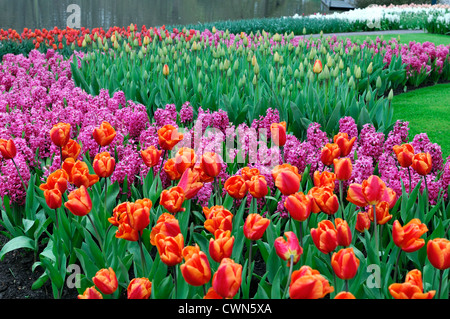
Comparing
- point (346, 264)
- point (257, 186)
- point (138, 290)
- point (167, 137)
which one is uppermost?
point (167, 137)

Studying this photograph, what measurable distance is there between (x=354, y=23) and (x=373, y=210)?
16.4 metres

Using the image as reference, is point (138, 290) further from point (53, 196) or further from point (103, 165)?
point (103, 165)

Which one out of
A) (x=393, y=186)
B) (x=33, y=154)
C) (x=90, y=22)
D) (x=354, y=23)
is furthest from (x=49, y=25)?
(x=393, y=186)

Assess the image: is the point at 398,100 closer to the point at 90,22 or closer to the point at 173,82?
the point at 173,82

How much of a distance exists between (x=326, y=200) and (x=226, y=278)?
0.64 m

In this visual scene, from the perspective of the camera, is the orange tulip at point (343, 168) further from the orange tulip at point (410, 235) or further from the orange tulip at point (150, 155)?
the orange tulip at point (150, 155)

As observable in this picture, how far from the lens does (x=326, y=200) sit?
1662 mm

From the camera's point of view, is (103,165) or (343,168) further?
(103,165)

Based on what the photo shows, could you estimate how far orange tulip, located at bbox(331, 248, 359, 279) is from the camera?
4.22ft

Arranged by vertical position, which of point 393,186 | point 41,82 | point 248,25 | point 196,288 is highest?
point 248,25

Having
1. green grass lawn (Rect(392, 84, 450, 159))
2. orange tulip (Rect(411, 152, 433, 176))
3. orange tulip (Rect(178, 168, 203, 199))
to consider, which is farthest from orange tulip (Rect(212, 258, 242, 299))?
green grass lawn (Rect(392, 84, 450, 159))

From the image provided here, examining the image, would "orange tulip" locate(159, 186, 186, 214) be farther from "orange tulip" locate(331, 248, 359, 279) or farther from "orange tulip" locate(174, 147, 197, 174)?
"orange tulip" locate(331, 248, 359, 279)

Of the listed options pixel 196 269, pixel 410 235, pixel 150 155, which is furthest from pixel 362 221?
pixel 150 155
